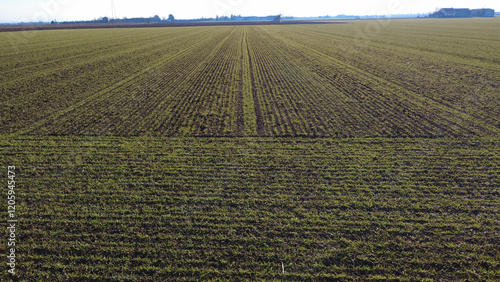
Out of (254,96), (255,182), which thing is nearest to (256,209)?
(255,182)

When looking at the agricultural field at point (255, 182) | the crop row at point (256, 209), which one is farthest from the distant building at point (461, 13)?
the crop row at point (256, 209)

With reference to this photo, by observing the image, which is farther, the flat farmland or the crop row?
the flat farmland

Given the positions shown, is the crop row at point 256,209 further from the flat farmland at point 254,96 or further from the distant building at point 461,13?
the distant building at point 461,13

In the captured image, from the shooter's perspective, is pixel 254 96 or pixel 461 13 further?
pixel 461 13

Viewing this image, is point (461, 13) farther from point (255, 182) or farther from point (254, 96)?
point (255, 182)

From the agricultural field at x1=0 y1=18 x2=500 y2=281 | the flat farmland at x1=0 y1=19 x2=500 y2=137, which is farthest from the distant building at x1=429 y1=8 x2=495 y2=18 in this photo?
the agricultural field at x1=0 y1=18 x2=500 y2=281

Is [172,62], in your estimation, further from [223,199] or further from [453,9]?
[453,9]

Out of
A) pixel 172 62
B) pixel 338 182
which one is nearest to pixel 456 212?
pixel 338 182

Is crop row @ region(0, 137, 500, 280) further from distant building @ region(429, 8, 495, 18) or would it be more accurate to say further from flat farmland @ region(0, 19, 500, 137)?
distant building @ region(429, 8, 495, 18)
